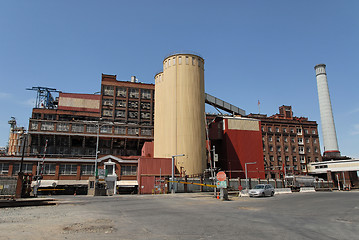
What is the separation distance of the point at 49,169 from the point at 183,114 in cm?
2838

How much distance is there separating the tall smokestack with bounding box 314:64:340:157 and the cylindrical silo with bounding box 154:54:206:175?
48513 millimetres

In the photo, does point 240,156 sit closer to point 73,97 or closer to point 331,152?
point 331,152

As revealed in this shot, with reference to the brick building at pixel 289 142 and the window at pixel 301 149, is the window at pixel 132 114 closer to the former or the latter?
the brick building at pixel 289 142

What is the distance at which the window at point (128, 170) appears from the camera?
2128 inches

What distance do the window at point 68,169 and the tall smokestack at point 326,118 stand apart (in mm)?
73202

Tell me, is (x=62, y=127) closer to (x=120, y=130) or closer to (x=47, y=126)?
(x=47, y=126)

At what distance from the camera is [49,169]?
51.3 m

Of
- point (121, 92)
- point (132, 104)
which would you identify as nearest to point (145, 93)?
point (132, 104)

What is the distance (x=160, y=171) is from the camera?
46.7 m

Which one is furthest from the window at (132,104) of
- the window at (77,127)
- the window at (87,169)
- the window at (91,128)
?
the window at (87,169)

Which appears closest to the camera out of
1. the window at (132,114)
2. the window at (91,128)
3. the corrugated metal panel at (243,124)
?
the corrugated metal panel at (243,124)

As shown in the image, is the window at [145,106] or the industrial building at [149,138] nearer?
the industrial building at [149,138]

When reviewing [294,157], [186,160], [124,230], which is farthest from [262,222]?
[294,157]

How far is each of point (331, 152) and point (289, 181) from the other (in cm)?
2650
